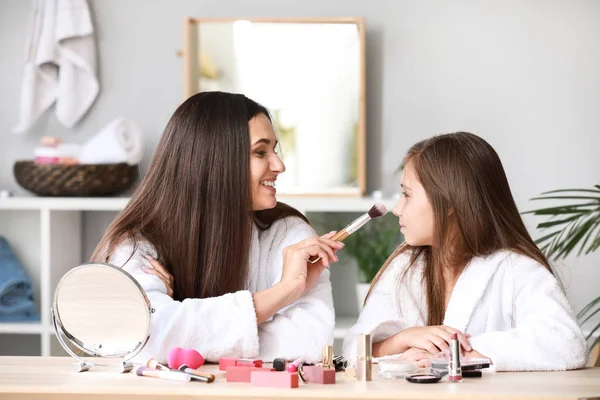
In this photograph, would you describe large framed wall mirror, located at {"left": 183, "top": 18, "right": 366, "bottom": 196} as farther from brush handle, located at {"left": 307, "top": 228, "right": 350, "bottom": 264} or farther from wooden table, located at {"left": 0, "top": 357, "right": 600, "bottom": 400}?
wooden table, located at {"left": 0, "top": 357, "right": 600, "bottom": 400}

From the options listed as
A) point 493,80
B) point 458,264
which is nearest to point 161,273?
A: point 458,264

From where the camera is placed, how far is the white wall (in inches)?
116

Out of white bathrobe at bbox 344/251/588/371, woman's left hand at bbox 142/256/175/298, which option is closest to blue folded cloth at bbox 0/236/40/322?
woman's left hand at bbox 142/256/175/298

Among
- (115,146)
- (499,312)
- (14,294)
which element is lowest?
(14,294)

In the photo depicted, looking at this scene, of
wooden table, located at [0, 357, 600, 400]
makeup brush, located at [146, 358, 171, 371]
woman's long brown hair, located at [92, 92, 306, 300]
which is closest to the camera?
wooden table, located at [0, 357, 600, 400]

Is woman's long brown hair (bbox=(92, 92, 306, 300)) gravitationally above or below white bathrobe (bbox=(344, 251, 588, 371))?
above

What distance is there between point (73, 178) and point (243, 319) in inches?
56.4

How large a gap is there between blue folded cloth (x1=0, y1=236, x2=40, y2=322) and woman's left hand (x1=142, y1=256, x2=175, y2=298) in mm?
1401

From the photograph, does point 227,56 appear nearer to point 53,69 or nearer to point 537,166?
point 53,69

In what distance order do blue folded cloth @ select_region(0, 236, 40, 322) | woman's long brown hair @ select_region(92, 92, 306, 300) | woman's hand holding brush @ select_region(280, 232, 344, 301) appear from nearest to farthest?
woman's hand holding brush @ select_region(280, 232, 344, 301) < woman's long brown hair @ select_region(92, 92, 306, 300) < blue folded cloth @ select_region(0, 236, 40, 322)

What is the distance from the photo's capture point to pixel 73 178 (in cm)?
281

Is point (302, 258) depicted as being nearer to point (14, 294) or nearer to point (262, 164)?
point (262, 164)

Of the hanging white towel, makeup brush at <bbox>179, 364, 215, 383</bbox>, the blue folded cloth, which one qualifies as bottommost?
the blue folded cloth

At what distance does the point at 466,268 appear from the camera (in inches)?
67.9
